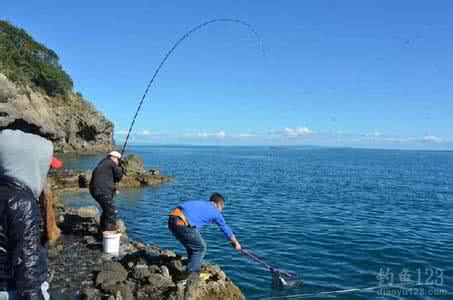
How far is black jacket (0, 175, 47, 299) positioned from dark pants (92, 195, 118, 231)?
11.1m

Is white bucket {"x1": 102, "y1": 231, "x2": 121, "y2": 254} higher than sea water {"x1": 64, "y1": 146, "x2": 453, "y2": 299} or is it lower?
higher

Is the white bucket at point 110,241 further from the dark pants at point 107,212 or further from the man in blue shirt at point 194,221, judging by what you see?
the man in blue shirt at point 194,221

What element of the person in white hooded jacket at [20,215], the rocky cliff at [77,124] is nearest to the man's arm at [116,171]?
the person in white hooded jacket at [20,215]

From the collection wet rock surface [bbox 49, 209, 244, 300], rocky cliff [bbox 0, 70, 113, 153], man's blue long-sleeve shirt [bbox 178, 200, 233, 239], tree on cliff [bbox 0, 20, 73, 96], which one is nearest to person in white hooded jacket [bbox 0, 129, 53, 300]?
wet rock surface [bbox 49, 209, 244, 300]

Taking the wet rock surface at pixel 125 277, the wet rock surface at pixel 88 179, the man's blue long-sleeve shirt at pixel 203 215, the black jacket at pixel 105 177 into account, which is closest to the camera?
the wet rock surface at pixel 125 277

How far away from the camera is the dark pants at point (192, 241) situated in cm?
1104

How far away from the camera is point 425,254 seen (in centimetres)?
2044

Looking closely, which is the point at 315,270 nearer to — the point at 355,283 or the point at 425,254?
the point at 355,283

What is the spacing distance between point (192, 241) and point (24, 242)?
25.2 ft

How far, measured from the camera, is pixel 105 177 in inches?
576

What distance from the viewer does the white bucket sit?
13.6 m

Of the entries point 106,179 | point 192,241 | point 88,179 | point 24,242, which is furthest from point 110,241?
point 88,179

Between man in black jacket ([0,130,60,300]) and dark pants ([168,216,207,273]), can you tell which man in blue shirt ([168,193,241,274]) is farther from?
man in black jacket ([0,130,60,300])

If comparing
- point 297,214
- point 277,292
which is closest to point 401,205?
point 297,214
